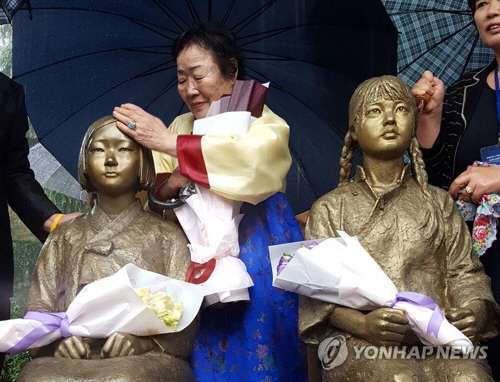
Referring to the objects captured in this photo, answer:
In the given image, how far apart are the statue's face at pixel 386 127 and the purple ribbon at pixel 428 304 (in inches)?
25.6

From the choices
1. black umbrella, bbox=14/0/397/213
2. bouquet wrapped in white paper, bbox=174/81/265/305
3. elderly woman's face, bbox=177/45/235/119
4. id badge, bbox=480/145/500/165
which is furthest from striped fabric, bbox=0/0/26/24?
id badge, bbox=480/145/500/165

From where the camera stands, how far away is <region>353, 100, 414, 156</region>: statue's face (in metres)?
3.37

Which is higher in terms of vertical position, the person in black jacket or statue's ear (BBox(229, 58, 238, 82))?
statue's ear (BBox(229, 58, 238, 82))

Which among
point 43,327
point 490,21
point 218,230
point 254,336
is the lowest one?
point 254,336

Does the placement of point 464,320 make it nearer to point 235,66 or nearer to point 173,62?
point 235,66

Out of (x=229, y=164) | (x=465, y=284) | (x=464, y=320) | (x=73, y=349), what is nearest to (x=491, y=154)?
(x=465, y=284)

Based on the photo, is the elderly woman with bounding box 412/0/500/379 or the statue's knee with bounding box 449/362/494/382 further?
the elderly woman with bounding box 412/0/500/379

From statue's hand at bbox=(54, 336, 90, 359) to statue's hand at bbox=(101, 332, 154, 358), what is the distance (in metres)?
0.06

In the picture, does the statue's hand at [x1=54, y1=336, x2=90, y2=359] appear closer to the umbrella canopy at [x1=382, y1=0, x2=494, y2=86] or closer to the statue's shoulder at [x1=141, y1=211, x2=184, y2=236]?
the statue's shoulder at [x1=141, y1=211, x2=184, y2=236]

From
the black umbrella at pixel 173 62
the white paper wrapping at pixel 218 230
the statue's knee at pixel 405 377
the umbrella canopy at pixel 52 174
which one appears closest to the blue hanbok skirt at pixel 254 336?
the white paper wrapping at pixel 218 230

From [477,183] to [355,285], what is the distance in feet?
2.45

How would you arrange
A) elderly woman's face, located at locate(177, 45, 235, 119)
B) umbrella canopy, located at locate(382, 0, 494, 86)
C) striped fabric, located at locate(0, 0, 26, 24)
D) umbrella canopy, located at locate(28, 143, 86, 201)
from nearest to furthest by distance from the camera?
elderly woman's face, located at locate(177, 45, 235, 119) → striped fabric, located at locate(0, 0, 26, 24) → umbrella canopy, located at locate(382, 0, 494, 86) → umbrella canopy, located at locate(28, 143, 86, 201)

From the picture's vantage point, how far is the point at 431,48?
4.38 meters

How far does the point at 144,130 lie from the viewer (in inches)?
136
